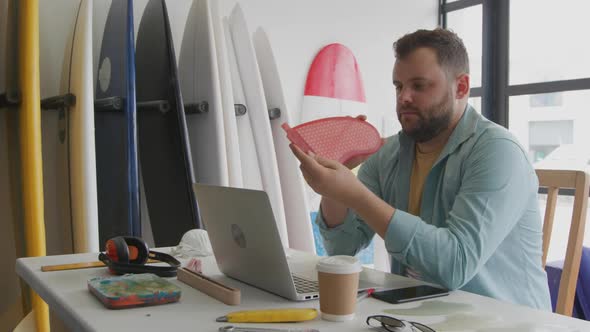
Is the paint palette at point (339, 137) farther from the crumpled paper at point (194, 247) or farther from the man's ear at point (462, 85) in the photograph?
the crumpled paper at point (194, 247)

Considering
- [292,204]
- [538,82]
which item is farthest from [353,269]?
[538,82]

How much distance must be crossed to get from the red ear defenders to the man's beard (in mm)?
687

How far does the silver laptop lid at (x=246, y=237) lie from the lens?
0.99m

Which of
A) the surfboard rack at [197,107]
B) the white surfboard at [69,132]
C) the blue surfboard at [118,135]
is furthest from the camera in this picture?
the surfboard rack at [197,107]

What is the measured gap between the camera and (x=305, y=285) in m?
1.13

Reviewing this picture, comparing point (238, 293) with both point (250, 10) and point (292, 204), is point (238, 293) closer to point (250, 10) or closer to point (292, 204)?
point (292, 204)

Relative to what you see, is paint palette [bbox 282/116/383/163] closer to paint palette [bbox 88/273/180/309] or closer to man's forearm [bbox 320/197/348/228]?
man's forearm [bbox 320/197/348/228]

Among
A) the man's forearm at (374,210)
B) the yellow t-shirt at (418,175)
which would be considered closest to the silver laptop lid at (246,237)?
the man's forearm at (374,210)

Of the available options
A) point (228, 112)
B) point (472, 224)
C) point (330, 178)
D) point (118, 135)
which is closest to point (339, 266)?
point (330, 178)

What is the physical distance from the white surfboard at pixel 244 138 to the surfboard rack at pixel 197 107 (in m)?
0.33

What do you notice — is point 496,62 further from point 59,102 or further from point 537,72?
point 59,102

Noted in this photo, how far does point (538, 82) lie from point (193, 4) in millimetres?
2025

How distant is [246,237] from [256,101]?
1.94 m

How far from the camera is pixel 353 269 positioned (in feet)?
2.95
